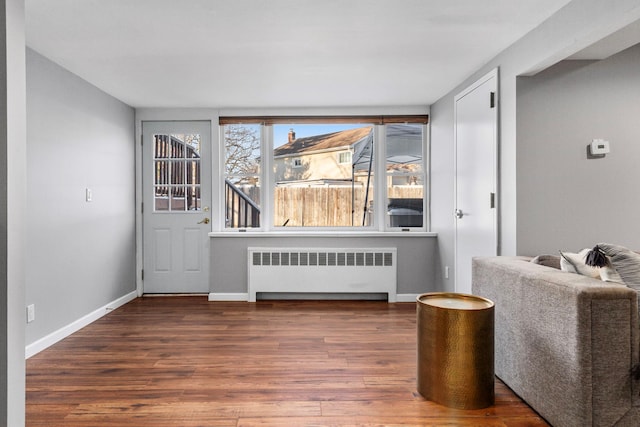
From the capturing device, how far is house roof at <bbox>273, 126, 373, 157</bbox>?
497cm

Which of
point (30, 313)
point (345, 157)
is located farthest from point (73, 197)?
point (345, 157)

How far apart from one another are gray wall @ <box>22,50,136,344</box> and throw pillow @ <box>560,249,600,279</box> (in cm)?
344

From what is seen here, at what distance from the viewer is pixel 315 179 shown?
4973 mm

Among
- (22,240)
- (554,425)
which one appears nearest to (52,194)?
(22,240)

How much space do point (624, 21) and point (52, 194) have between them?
12.6 ft

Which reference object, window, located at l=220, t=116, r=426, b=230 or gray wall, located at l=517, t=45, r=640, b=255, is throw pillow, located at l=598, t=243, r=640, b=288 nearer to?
gray wall, located at l=517, t=45, r=640, b=255

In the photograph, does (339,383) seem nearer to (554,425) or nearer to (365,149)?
(554,425)

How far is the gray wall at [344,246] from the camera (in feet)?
15.6

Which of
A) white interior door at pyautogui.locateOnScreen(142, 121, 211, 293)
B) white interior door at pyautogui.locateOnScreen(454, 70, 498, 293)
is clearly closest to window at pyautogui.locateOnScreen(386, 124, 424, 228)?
white interior door at pyautogui.locateOnScreen(454, 70, 498, 293)

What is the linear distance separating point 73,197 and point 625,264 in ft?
12.7

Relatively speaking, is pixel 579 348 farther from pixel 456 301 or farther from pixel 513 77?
pixel 513 77

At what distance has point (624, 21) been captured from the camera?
204cm

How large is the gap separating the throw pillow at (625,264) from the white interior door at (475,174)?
1.17 meters

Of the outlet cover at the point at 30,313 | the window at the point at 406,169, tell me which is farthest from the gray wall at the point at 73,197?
the window at the point at 406,169
